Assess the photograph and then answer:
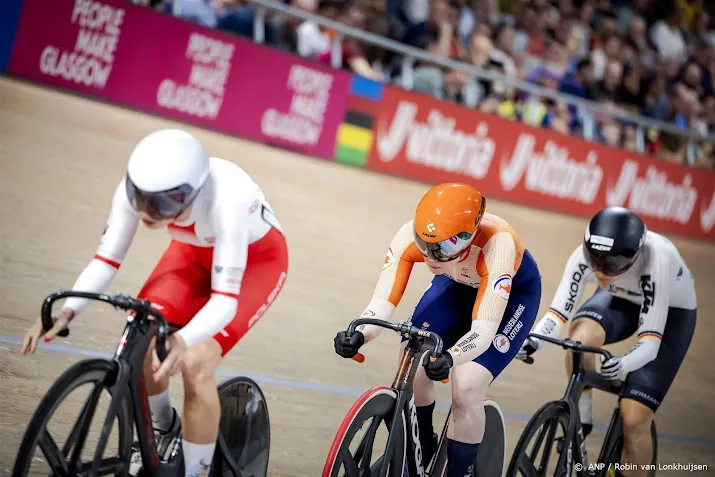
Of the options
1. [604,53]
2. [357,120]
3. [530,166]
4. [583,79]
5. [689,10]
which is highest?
[689,10]

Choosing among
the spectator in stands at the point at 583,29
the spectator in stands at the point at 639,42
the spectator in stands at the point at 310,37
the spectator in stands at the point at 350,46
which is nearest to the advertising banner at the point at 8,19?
the spectator in stands at the point at 310,37

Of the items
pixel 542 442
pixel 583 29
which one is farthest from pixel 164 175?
pixel 583 29

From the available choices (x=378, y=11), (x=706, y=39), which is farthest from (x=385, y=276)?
(x=706, y=39)

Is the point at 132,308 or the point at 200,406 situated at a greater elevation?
the point at 132,308

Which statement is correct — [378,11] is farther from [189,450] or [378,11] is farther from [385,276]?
[189,450]

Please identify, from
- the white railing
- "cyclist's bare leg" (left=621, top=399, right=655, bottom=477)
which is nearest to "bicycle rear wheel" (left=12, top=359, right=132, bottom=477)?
"cyclist's bare leg" (left=621, top=399, right=655, bottom=477)

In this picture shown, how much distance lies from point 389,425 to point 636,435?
65.1 inches

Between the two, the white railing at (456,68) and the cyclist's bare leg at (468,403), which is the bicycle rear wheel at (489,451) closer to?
the cyclist's bare leg at (468,403)

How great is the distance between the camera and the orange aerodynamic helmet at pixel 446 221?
10.9 ft

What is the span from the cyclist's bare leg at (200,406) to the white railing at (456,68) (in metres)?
8.33

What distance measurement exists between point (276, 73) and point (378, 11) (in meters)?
1.64

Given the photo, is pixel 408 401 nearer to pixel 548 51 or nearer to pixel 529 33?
pixel 529 33

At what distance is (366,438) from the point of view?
127 inches

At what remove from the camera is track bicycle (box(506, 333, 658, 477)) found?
12.8 ft
